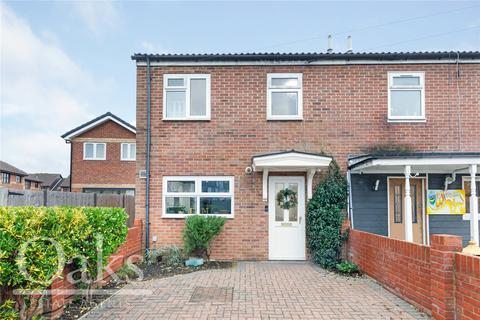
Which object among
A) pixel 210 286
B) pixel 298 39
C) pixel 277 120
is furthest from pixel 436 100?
pixel 210 286

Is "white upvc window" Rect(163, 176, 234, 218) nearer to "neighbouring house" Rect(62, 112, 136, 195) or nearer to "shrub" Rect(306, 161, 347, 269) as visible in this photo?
"shrub" Rect(306, 161, 347, 269)

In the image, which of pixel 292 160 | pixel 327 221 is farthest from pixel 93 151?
pixel 327 221

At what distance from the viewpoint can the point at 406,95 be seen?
9.90 m

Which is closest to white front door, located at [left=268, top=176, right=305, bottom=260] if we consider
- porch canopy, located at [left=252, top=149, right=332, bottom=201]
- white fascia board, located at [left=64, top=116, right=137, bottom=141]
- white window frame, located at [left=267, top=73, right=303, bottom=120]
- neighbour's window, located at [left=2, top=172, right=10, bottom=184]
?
porch canopy, located at [left=252, top=149, right=332, bottom=201]

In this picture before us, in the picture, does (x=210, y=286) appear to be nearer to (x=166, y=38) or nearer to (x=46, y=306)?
(x=46, y=306)

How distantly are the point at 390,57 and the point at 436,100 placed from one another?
5.79 ft

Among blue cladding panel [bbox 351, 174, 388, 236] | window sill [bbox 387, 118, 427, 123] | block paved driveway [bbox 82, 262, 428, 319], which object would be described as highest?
window sill [bbox 387, 118, 427, 123]

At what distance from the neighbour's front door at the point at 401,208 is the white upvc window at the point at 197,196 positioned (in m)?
4.38

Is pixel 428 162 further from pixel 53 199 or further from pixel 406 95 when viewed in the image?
pixel 53 199

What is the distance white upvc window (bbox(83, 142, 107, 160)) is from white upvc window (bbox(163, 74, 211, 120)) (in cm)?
1481

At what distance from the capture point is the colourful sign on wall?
9336 mm

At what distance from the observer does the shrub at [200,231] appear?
351 inches

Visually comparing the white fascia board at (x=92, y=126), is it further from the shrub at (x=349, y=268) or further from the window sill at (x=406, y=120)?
the shrub at (x=349, y=268)

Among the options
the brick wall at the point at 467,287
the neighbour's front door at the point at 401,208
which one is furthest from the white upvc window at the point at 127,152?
the brick wall at the point at 467,287
